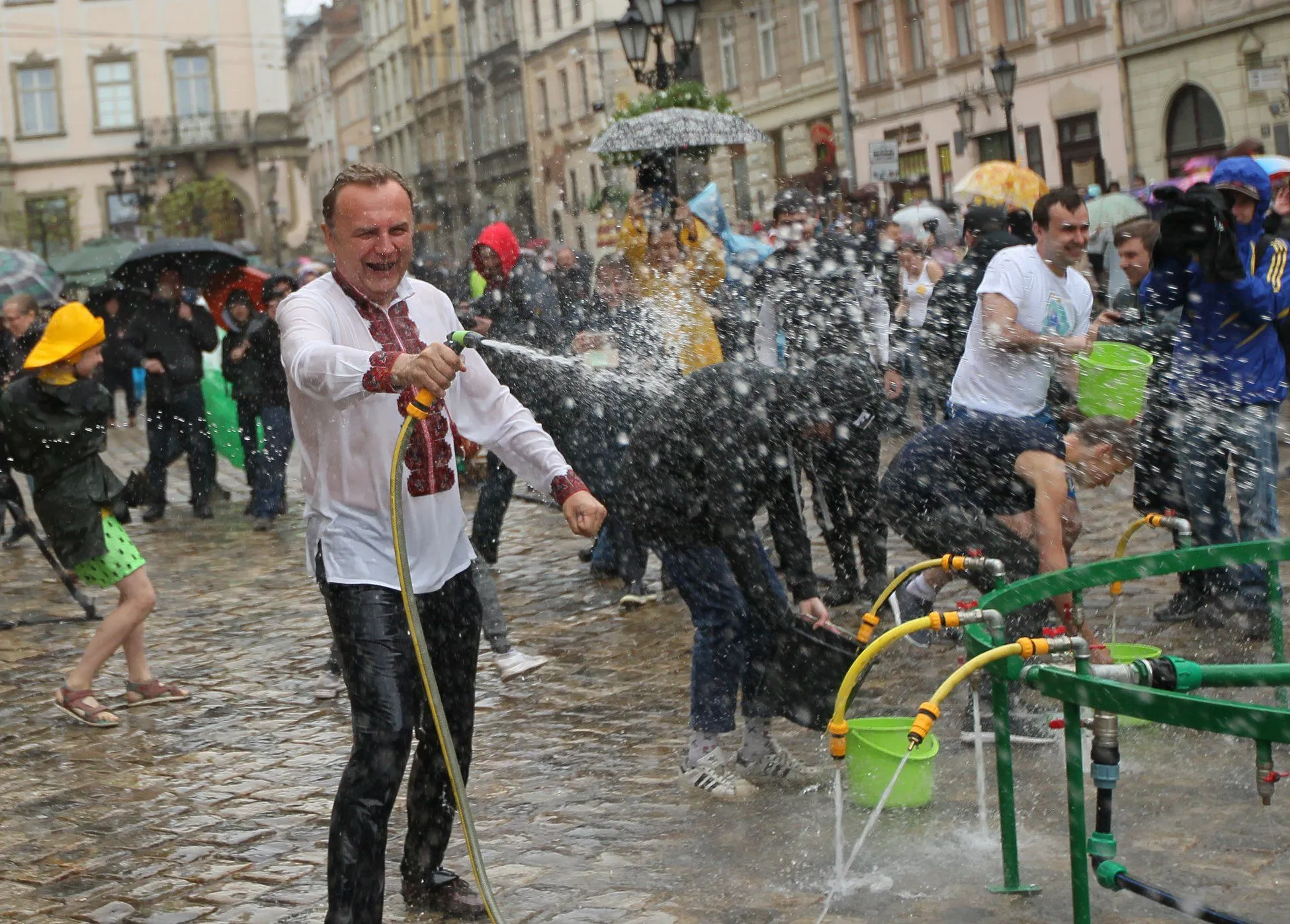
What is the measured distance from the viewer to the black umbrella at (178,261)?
15.5 m

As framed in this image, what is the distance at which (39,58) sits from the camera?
60.5 m

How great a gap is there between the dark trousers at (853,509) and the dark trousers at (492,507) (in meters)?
1.80

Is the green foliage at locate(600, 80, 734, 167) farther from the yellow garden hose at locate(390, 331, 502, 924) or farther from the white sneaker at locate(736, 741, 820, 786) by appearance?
the yellow garden hose at locate(390, 331, 502, 924)

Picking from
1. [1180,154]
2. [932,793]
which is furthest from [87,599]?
[1180,154]

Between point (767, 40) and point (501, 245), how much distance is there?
117 ft

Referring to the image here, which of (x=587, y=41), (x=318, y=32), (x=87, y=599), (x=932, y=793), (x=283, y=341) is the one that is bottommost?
(x=932, y=793)

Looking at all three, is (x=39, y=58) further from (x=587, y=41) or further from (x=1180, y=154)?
(x=1180, y=154)

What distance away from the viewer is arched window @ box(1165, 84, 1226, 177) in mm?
29125

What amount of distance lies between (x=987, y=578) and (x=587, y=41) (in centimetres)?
5330

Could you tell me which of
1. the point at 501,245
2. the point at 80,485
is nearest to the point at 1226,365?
the point at 501,245

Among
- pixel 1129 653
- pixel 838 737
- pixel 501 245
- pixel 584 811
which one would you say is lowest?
pixel 584 811

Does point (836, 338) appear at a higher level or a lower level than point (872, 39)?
lower

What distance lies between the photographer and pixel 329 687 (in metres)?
7.40

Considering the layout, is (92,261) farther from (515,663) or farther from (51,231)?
(515,663)
